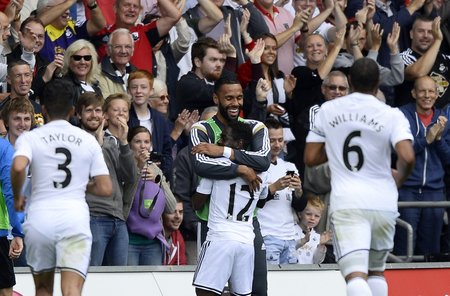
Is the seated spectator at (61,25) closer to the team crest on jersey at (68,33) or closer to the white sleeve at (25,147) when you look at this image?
the team crest on jersey at (68,33)

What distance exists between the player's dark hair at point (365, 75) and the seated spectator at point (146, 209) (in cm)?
360

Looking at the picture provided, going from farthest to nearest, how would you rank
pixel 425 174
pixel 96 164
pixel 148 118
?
pixel 425 174 < pixel 148 118 < pixel 96 164

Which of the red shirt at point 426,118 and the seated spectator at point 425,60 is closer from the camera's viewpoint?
the red shirt at point 426,118

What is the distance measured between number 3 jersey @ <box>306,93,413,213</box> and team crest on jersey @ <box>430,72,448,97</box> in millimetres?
6625

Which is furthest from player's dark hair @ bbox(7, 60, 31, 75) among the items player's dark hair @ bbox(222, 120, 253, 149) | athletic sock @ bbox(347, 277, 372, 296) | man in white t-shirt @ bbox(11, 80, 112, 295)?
athletic sock @ bbox(347, 277, 372, 296)

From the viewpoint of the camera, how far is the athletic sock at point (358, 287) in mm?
11336

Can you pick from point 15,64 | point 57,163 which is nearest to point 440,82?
point 15,64

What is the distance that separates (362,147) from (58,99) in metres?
2.45

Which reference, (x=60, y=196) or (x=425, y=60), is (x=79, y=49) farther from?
(x=425, y=60)

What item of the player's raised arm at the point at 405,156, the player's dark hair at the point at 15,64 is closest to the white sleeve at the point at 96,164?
the player's raised arm at the point at 405,156

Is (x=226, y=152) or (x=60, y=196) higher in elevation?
(x=226, y=152)

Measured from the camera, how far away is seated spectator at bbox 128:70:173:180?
612 inches

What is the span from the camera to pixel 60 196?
37.3ft

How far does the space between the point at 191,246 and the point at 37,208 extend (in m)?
4.52
